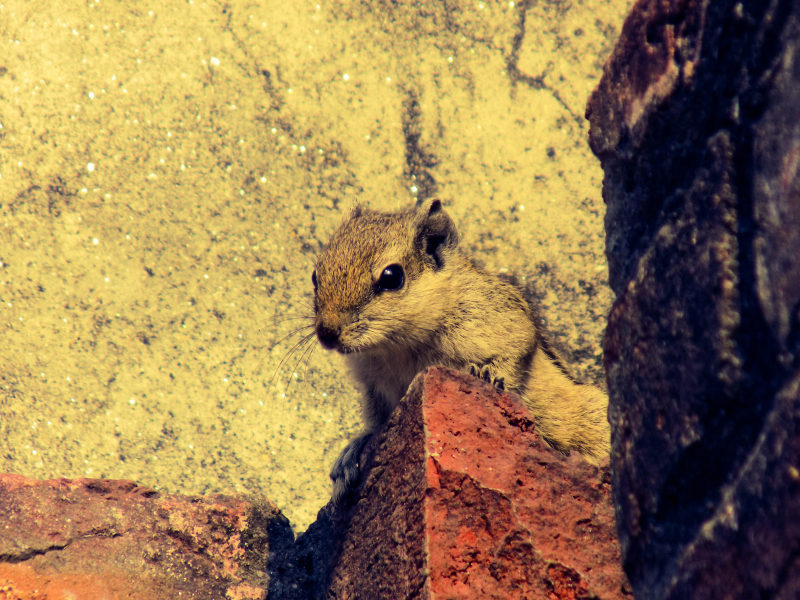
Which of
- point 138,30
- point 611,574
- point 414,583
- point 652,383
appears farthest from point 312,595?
point 138,30

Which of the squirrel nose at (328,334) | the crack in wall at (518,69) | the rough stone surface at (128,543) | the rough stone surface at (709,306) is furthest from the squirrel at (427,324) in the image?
the rough stone surface at (709,306)

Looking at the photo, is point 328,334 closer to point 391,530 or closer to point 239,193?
point 391,530

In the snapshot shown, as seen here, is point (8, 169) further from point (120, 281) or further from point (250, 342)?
point (250, 342)

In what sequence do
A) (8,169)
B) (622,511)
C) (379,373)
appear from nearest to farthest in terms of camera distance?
1. (622,511)
2. (379,373)
3. (8,169)

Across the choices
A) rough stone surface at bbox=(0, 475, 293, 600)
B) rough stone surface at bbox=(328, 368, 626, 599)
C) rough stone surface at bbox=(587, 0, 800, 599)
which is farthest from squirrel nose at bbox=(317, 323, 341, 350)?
rough stone surface at bbox=(587, 0, 800, 599)

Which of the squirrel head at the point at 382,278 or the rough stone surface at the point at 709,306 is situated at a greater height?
the rough stone surface at the point at 709,306

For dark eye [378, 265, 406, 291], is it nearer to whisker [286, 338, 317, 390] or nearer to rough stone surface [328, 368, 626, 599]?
rough stone surface [328, 368, 626, 599]

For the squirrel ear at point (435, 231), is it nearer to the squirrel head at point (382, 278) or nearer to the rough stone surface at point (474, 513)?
the squirrel head at point (382, 278)
